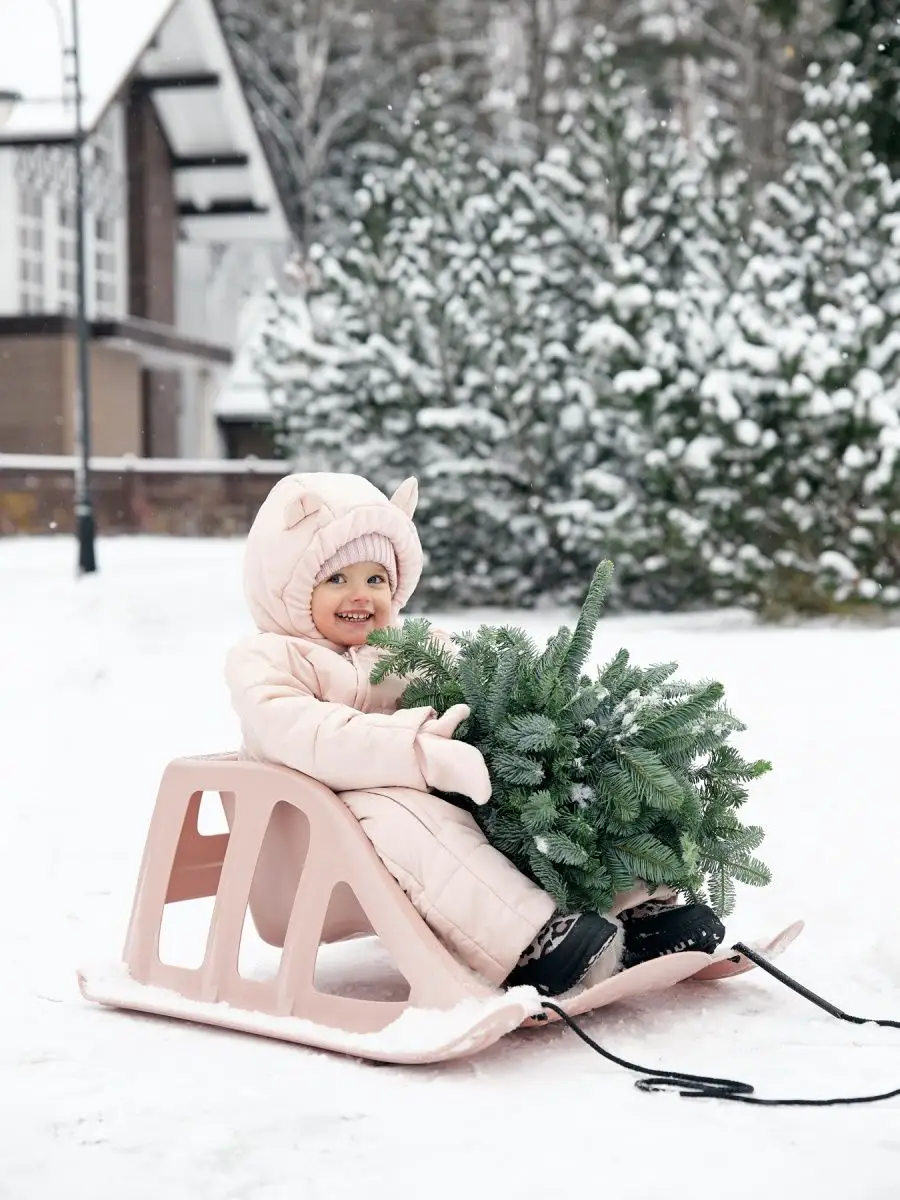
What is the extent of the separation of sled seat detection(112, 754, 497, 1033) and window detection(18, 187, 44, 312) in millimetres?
20225

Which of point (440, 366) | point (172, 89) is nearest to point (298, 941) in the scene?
point (440, 366)

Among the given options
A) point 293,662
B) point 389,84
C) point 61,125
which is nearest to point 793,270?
point 293,662

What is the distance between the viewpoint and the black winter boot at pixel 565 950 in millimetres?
3502

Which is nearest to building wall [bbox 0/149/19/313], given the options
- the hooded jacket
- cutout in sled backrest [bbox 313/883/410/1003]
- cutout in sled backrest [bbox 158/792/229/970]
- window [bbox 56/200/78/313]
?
window [bbox 56/200/78/313]

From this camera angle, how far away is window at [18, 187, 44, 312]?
2300cm

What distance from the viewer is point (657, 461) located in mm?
10672

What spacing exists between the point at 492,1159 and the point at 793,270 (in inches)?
362

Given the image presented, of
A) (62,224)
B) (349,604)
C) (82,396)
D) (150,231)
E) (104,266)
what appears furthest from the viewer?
(150,231)

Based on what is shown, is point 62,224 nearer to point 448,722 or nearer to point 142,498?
point 142,498

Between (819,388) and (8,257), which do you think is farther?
(8,257)

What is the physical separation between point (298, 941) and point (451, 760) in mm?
538

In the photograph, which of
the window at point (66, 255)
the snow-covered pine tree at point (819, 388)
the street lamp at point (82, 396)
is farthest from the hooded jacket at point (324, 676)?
the window at point (66, 255)

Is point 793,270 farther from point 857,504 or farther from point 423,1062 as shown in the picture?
point 423,1062

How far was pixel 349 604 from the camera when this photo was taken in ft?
13.1
